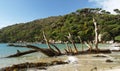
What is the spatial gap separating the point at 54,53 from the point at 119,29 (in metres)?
98.3

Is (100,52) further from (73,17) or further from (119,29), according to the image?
(73,17)

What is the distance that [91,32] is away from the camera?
135 meters

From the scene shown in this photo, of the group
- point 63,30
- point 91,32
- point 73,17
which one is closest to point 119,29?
point 91,32

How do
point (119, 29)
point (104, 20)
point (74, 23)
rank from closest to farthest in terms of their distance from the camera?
point (119, 29)
point (104, 20)
point (74, 23)

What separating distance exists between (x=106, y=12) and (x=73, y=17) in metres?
21.1

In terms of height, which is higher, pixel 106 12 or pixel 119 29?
pixel 106 12

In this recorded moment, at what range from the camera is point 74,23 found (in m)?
161

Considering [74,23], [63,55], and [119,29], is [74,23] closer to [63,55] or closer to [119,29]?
[119,29]

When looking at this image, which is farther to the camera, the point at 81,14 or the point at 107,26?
the point at 81,14

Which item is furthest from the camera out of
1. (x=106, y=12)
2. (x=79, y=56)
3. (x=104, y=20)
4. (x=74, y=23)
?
(x=106, y=12)

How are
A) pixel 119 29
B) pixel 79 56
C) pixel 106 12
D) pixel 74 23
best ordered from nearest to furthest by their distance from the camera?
pixel 79 56 → pixel 119 29 → pixel 74 23 → pixel 106 12

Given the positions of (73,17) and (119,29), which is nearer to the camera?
(119,29)

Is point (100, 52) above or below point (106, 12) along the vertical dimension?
below

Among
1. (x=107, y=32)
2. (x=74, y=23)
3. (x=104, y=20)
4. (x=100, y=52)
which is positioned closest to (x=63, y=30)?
(x=74, y=23)
